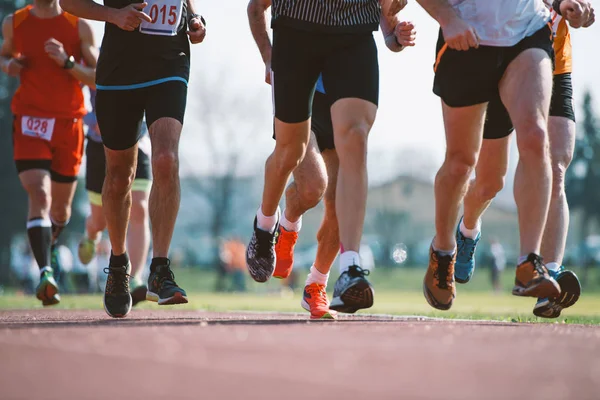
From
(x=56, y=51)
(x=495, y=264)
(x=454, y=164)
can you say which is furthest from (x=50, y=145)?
(x=495, y=264)

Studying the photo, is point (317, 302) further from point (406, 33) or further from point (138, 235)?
point (138, 235)

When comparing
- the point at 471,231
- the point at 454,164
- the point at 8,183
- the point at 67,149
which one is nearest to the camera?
the point at 454,164

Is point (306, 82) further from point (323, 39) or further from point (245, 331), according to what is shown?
point (245, 331)

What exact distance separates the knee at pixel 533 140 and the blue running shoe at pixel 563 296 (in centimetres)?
89

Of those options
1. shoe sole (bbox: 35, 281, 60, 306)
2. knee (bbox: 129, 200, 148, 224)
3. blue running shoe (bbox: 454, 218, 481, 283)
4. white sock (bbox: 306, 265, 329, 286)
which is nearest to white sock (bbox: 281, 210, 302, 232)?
white sock (bbox: 306, 265, 329, 286)

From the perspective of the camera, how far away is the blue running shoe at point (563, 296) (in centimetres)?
563

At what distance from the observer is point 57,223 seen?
980 centimetres

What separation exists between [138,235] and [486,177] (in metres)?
3.26

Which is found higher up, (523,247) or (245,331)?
(523,247)

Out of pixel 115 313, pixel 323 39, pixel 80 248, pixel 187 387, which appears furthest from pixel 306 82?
pixel 80 248

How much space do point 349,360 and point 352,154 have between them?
2.18 metres

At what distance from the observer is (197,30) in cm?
660

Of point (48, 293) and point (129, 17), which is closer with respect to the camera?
point (129, 17)

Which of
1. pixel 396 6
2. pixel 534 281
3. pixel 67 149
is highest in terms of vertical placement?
pixel 396 6
